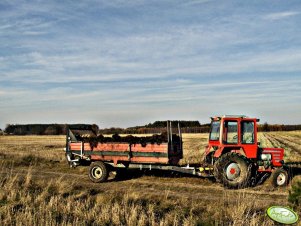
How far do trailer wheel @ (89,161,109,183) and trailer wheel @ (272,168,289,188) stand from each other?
19.7 ft

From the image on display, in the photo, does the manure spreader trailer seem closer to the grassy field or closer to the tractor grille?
the tractor grille

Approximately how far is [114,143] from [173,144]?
2.32 meters

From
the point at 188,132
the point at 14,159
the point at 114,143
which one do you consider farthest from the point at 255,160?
the point at 188,132

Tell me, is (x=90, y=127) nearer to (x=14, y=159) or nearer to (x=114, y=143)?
(x=114, y=143)

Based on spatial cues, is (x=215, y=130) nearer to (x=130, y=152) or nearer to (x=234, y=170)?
(x=234, y=170)

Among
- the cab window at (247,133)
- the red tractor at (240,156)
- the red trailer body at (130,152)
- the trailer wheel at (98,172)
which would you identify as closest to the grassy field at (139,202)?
the trailer wheel at (98,172)

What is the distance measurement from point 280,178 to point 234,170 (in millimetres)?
1615

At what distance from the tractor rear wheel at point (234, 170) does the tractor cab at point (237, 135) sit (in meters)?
0.37

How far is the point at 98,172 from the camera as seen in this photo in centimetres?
1480

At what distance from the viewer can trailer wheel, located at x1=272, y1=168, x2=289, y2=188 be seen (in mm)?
12734

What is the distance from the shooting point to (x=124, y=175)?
1588 centimetres

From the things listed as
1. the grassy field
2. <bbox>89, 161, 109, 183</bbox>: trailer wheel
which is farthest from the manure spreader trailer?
the grassy field

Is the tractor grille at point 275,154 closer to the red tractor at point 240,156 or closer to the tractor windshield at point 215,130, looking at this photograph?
the red tractor at point 240,156

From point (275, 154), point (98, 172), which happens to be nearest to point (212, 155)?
point (275, 154)
